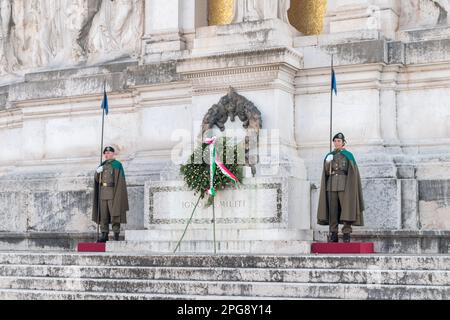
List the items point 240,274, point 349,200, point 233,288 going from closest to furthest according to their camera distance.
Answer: point 233,288 < point 240,274 < point 349,200

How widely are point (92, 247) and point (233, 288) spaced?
18.7ft

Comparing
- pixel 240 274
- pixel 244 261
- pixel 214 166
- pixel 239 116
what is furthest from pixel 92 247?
pixel 240 274

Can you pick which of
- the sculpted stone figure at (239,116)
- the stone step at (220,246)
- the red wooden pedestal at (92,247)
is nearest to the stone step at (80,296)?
the stone step at (220,246)

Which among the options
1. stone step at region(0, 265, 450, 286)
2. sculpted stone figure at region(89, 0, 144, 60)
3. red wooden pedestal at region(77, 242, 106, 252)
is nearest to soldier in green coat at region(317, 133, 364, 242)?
stone step at region(0, 265, 450, 286)

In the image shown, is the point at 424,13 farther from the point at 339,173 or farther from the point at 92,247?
the point at 92,247

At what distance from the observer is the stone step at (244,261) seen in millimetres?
11648

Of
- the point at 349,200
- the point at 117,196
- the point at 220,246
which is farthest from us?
the point at 117,196

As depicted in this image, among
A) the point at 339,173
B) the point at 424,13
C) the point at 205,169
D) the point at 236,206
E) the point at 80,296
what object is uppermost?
the point at 424,13

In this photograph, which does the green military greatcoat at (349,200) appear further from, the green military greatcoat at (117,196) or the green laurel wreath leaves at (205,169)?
the green military greatcoat at (117,196)

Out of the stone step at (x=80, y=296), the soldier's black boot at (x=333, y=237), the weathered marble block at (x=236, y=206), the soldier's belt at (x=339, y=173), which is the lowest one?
the stone step at (x=80, y=296)

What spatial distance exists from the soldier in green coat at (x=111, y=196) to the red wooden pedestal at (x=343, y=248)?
417 cm

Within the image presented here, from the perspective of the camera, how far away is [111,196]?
1728 centimetres

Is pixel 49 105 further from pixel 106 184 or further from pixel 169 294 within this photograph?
pixel 169 294
